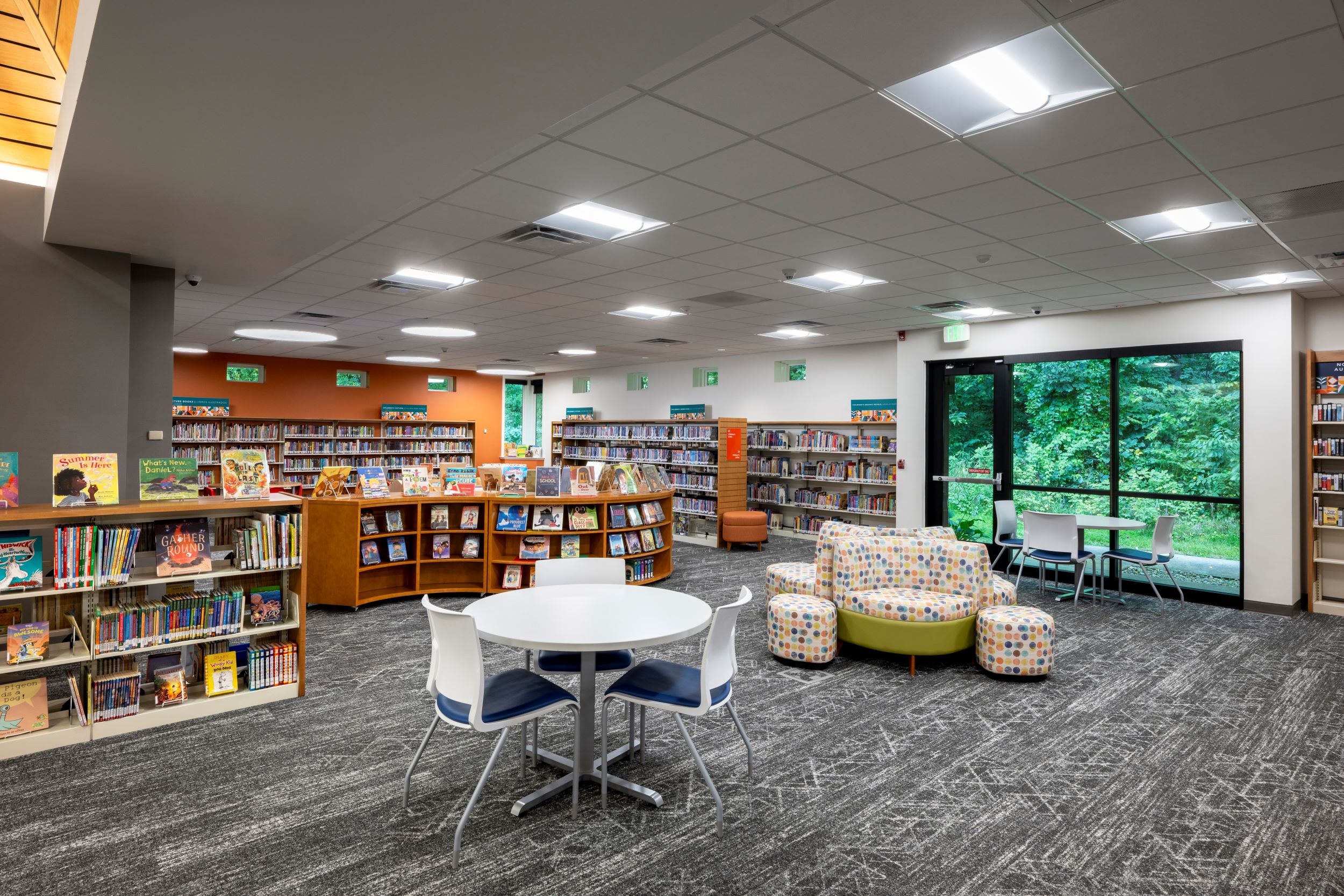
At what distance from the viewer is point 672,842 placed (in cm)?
298

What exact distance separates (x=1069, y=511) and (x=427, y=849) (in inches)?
325

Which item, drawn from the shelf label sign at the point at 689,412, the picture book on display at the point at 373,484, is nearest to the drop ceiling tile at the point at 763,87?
the picture book on display at the point at 373,484

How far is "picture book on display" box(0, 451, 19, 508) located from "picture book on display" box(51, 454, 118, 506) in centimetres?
17

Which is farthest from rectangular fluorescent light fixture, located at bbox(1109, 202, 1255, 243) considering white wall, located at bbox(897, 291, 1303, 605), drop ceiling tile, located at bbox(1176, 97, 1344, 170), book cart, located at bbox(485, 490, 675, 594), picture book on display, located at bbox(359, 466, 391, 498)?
picture book on display, located at bbox(359, 466, 391, 498)

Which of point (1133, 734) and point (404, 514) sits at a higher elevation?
point (404, 514)

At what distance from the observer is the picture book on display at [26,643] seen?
3.77 m

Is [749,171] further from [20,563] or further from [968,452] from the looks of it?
[968,452]

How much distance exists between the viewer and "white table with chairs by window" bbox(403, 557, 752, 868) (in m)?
2.99

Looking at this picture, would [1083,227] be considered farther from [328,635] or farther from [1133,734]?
[328,635]

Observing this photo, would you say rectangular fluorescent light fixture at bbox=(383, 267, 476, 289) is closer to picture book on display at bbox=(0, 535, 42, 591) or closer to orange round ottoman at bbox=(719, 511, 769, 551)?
picture book on display at bbox=(0, 535, 42, 591)

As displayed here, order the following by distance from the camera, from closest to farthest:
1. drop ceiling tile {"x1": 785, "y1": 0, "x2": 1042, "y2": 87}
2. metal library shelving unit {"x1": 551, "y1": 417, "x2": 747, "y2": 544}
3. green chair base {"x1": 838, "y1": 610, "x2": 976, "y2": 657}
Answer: drop ceiling tile {"x1": 785, "y1": 0, "x2": 1042, "y2": 87}, green chair base {"x1": 838, "y1": 610, "x2": 976, "y2": 657}, metal library shelving unit {"x1": 551, "y1": 417, "x2": 747, "y2": 544}

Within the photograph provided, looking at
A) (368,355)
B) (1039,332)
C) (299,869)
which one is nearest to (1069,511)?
(1039,332)

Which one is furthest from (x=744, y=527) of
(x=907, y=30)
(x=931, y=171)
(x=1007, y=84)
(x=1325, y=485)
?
(x=907, y=30)

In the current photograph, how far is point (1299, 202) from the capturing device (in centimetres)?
450
